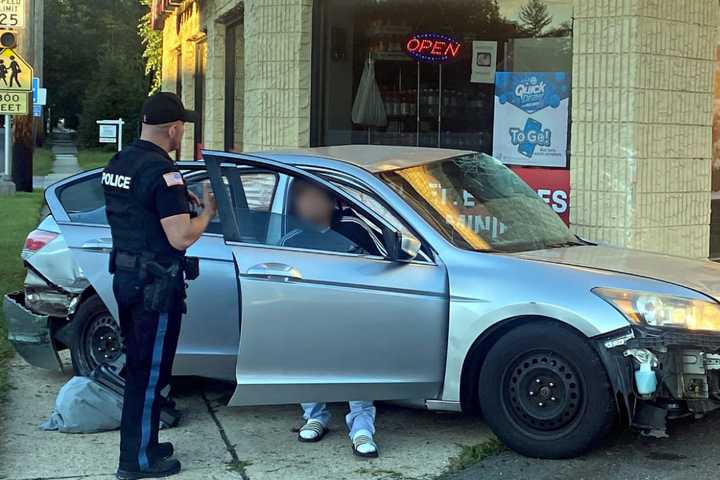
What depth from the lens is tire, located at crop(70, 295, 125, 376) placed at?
6391 mm

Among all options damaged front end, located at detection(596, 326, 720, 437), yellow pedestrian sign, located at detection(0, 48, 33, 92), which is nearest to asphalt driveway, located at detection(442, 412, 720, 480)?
damaged front end, located at detection(596, 326, 720, 437)

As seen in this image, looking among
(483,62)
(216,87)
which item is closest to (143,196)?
(483,62)

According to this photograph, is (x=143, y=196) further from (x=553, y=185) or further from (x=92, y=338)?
(x=553, y=185)

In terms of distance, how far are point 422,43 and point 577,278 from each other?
6.01 metres

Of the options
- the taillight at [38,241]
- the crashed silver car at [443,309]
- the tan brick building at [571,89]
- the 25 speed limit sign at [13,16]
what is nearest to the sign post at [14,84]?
the 25 speed limit sign at [13,16]

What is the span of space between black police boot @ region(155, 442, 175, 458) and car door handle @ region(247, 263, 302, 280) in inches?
37.9

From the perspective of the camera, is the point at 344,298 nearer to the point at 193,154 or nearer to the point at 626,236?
the point at 626,236

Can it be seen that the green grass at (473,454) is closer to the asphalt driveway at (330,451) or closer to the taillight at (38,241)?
the asphalt driveway at (330,451)

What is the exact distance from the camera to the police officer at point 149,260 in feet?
15.6

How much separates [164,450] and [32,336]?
6.24 ft

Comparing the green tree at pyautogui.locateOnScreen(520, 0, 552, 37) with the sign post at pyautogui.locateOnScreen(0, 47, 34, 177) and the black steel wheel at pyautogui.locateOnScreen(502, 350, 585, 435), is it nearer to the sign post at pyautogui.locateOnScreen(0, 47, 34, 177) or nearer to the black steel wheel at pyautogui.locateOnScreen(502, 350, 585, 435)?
the black steel wheel at pyautogui.locateOnScreen(502, 350, 585, 435)

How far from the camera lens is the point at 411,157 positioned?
20.0 ft

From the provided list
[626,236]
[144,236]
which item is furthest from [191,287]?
[626,236]

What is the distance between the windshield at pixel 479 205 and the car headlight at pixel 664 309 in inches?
30.2
